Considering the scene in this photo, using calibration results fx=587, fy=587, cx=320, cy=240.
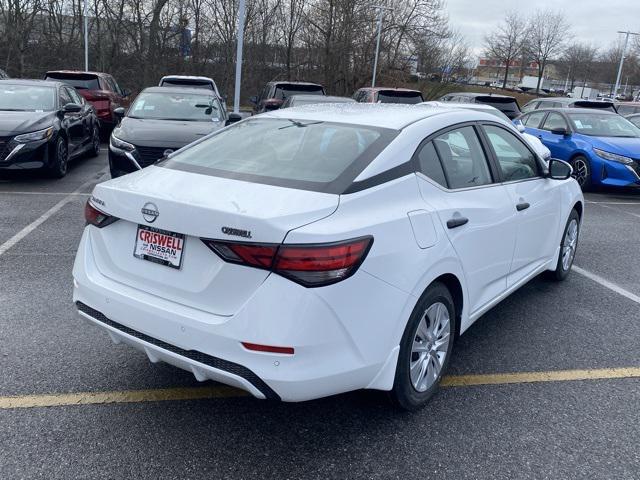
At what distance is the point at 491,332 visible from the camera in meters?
4.27

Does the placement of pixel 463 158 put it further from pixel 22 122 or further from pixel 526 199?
pixel 22 122

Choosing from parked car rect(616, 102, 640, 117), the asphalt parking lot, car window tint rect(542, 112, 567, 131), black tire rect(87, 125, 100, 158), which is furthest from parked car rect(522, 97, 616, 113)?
the asphalt parking lot

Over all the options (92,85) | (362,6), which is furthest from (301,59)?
(92,85)

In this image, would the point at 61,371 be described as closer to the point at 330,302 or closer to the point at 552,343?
the point at 330,302

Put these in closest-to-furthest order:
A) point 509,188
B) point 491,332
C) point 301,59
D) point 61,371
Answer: point 61,371 < point 509,188 < point 491,332 < point 301,59

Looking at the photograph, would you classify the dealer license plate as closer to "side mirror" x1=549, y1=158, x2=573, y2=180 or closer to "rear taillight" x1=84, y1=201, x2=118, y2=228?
"rear taillight" x1=84, y1=201, x2=118, y2=228

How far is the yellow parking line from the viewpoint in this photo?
3088 millimetres

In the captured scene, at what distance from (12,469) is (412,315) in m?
1.91

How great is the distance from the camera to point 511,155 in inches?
167

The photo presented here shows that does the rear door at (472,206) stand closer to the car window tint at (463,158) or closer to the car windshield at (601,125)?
the car window tint at (463,158)

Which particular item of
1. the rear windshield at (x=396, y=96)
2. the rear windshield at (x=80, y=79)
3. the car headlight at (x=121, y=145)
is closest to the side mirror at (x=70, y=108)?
the car headlight at (x=121, y=145)

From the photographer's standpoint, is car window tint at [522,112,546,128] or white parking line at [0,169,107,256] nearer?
white parking line at [0,169,107,256]

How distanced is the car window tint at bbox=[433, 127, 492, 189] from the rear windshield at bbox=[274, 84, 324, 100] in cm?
1216

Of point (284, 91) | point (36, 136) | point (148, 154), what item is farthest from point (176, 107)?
point (284, 91)
